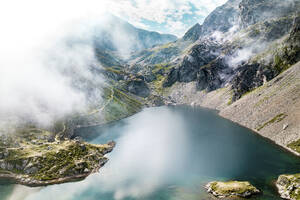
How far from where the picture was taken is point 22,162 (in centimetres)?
10531

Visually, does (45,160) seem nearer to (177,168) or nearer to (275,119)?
(177,168)

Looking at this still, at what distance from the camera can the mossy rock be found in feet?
239

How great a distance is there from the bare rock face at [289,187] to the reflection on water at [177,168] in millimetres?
2782

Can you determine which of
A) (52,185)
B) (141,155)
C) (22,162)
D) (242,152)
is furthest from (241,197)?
(22,162)

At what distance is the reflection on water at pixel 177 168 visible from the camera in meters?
81.1

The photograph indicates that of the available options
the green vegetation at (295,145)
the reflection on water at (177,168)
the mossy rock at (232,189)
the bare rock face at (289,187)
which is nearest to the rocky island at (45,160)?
the reflection on water at (177,168)

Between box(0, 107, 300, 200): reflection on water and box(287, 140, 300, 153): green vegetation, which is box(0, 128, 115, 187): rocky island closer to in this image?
box(0, 107, 300, 200): reflection on water

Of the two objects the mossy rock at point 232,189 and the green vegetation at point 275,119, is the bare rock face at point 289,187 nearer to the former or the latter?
the mossy rock at point 232,189

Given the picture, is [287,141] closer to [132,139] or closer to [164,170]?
[164,170]

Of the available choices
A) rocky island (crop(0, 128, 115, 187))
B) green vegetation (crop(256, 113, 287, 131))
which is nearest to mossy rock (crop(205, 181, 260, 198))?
rocky island (crop(0, 128, 115, 187))

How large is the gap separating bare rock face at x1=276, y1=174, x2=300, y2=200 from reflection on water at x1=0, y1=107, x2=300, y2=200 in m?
2.78

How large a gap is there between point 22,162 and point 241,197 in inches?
3982

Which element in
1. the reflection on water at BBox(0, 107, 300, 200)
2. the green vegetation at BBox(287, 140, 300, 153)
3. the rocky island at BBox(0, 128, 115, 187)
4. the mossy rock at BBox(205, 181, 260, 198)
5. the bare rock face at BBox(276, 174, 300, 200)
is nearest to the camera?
the bare rock face at BBox(276, 174, 300, 200)

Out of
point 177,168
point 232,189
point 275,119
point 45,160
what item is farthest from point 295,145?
point 45,160
